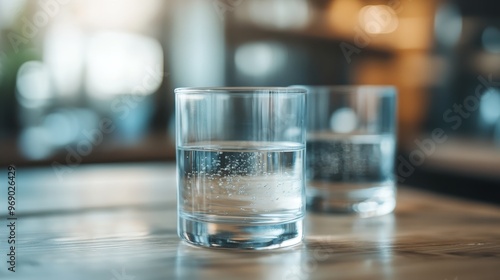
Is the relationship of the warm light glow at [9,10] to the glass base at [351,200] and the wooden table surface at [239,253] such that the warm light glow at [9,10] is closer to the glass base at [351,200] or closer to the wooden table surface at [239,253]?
the wooden table surface at [239,253]

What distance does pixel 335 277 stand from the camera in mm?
535

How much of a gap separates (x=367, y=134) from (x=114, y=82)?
1.73 meters

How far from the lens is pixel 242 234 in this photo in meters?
0.62

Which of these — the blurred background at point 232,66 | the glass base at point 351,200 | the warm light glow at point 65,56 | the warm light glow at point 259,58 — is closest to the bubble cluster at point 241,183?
the glass base at point 351,200

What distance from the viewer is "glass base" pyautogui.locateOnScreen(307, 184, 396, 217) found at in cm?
87

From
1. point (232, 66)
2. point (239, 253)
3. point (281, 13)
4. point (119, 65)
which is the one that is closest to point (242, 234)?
point (239, 253)

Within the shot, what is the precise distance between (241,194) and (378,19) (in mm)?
2361

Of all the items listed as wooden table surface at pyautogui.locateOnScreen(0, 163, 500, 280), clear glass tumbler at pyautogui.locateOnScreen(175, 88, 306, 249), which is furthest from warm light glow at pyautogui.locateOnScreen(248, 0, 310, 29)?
clear glass tumbler at pyautogui.locateOnScreen(175, 88, 306, 249)

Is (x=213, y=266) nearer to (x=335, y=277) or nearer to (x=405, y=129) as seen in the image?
(x=335, y=277)

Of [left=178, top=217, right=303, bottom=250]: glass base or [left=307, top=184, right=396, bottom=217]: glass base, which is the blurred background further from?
[left=178, top=217, right=303, bottom=250]: glass base

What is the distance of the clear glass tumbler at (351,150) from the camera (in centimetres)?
88

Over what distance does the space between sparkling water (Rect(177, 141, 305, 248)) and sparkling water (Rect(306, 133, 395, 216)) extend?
0.76ft

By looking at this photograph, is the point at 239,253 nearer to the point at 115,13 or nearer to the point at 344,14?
the point at 115,13

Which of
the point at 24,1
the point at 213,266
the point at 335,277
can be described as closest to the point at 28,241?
the point at 213,266
